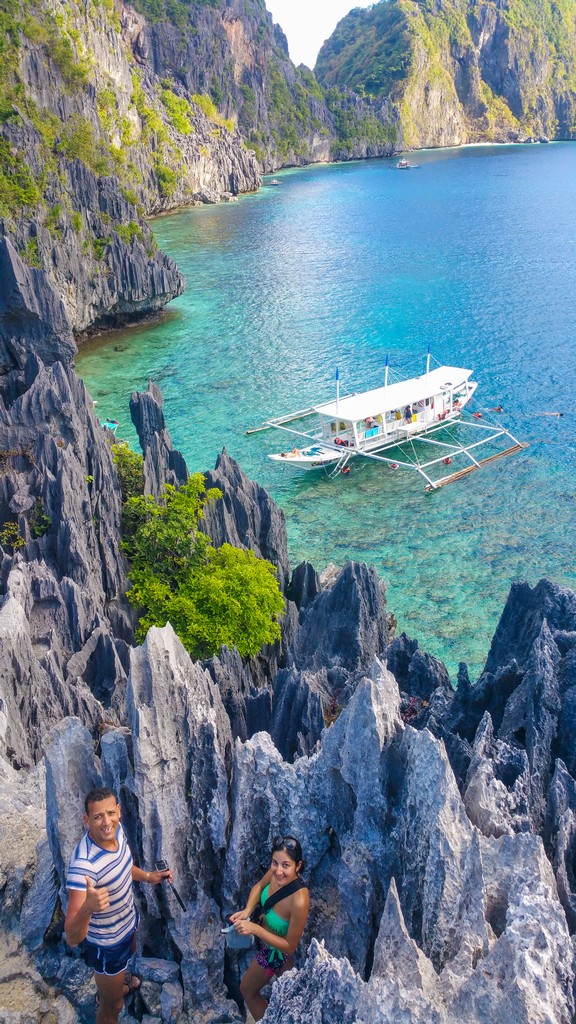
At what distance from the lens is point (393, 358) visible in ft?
217

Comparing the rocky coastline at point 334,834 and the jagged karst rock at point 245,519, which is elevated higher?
the rocky coastline at point 334,834

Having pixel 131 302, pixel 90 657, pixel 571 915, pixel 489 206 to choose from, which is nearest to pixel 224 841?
pixel 571 915

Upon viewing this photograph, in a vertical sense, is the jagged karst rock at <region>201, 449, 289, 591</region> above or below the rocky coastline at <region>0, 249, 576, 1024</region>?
below

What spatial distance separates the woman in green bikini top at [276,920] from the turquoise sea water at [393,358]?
69.6 feet

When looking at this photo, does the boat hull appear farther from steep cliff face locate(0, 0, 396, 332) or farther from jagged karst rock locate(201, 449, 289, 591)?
steep cliff face locate(0, 0, 396, 332)

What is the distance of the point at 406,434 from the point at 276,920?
41691mm

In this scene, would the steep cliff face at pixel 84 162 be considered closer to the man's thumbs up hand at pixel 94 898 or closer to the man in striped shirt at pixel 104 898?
the man in striped shirt at pixel 104 898

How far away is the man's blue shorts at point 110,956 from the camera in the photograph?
9.66 meters

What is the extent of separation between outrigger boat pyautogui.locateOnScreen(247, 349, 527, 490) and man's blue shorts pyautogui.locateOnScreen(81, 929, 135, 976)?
36400 millimetres

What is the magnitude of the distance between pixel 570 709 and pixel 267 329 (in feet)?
214

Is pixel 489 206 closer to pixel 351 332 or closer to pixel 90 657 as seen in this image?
pixel 351 332

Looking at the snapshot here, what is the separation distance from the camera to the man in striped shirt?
915 centimetres

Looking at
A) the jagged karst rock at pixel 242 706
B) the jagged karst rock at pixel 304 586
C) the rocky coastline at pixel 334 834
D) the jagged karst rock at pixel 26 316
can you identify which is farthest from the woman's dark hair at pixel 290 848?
the jagged karst rock at pixel 26 316

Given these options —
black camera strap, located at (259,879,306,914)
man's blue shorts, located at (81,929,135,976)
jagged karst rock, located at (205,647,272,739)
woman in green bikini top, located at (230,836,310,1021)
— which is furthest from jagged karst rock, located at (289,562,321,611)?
black camera strap, located at (259,879,306,914)
